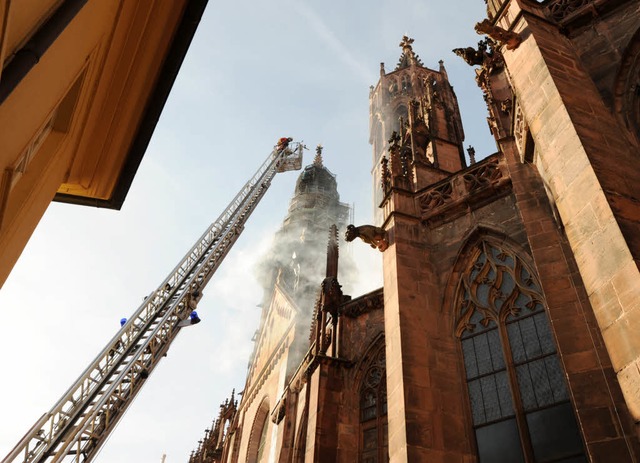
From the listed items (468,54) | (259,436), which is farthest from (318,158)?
(468,54)

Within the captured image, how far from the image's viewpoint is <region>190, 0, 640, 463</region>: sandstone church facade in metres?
4.79

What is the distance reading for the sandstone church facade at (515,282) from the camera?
4.79 metres

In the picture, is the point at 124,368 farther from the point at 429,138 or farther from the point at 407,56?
the point at 407,56

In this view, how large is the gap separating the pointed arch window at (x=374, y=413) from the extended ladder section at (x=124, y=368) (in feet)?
13.5

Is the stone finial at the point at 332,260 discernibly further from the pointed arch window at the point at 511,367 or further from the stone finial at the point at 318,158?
the stone finial at the point at 318,158

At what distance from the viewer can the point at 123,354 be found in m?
8.66

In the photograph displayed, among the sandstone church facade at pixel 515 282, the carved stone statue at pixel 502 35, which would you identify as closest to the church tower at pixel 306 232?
the sandstone church facade at pixel 515 282

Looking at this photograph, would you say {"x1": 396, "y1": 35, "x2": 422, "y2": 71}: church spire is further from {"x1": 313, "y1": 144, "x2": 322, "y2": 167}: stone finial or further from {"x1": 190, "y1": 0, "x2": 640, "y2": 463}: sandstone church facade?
{"x1": 190, "y1": 0, "x2": 640, "y2": 463}: sandstone church facade

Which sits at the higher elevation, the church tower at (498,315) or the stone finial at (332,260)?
the stone finial at (332,260)

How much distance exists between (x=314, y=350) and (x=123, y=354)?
577 cm

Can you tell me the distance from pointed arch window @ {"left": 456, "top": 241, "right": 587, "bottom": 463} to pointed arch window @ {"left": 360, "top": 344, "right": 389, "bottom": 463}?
333 centimetres

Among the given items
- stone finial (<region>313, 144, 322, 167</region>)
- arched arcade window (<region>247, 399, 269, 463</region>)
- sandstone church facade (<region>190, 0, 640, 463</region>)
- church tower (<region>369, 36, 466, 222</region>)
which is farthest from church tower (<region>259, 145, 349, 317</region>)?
sandstone church facade (<region>190, 0, 640, 463</region>)

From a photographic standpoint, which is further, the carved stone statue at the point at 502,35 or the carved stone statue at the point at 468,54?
the carved stone statue at the point at 468,54

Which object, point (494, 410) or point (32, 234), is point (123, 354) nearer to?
point (32, 234)
